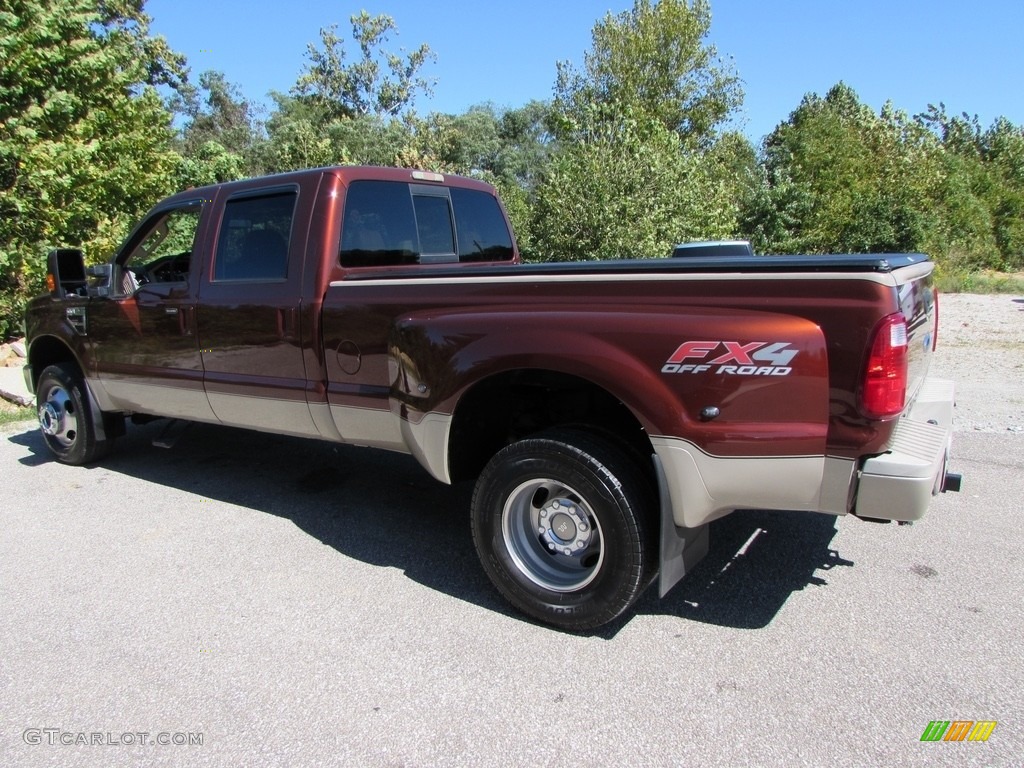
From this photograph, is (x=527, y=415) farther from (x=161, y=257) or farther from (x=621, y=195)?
(x=621, y=195)

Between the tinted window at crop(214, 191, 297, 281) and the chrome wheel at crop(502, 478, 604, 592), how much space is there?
1935 millimetres

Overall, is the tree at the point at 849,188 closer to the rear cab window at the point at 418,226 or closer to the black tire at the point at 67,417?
the rear cab window at the point at 418,226

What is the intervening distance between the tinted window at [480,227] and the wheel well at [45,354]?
130 inches

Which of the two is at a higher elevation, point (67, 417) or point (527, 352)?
point (527, 352)

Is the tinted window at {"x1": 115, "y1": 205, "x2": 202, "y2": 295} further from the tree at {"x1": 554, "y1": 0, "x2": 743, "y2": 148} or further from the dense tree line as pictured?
the tree at {"x1": 554, "y1": 0, "x2": 743, "y2": 148}

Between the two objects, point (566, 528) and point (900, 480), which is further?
point (566, 528)

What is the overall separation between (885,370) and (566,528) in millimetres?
1451

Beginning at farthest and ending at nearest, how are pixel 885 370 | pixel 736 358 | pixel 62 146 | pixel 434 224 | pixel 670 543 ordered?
1. pixel 62 146
2. pixel 434 224
3. pixel 670 543
4. pixel 736 358
5. pixel 885 370

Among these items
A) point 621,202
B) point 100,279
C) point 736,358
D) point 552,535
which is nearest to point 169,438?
point 100,279

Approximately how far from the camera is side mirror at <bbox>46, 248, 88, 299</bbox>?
206 inches

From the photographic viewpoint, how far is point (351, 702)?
9.12 ft

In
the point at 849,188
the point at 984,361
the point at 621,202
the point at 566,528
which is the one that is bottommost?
the point at 984,361

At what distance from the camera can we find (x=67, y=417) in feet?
18.6

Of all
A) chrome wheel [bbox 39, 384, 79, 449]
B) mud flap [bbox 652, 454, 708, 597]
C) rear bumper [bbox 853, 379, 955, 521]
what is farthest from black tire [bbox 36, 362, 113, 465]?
rear bumper [bbox 853, 379, 955, 521]
